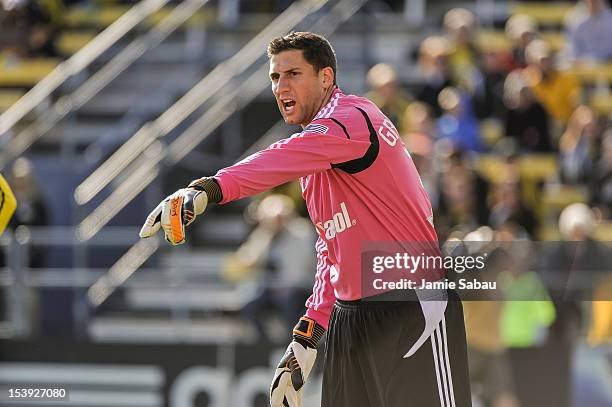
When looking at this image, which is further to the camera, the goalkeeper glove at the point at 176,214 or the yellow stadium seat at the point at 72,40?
the yellow stadium seat at the point at 72,40

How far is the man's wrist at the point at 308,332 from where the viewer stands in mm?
6250

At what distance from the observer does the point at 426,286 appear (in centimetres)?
600

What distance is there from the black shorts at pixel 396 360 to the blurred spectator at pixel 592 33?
7.56 meters

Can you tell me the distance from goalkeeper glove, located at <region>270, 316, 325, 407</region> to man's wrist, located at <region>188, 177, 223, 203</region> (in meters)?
1.28

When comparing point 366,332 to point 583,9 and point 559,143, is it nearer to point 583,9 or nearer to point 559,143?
point 559,143

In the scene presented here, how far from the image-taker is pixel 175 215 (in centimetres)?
498

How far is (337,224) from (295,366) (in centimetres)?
79

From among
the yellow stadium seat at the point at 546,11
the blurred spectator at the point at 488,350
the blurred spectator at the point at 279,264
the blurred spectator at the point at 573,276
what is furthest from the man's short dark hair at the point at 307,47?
the yellow stadium seat at the point at 546,11

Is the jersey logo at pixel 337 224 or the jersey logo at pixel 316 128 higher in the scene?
the jersey logo at pixel 316 128

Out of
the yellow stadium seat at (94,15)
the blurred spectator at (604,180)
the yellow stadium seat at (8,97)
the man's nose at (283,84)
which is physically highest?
the yellow stadium seat at (94,15)

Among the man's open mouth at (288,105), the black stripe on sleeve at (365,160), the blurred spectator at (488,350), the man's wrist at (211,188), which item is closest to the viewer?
A: the man's wrist at (211,188)

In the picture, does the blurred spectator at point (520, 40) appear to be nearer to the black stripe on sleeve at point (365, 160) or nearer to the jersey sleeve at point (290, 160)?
the black stripe on sleeve at point (365, 160)

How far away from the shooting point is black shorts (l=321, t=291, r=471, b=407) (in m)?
5.83

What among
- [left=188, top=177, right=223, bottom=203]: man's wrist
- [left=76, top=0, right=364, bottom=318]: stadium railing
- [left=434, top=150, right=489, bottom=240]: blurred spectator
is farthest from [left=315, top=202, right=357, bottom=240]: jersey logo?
[left=76, top=0, right=364, bottom=318]: stadium railing
